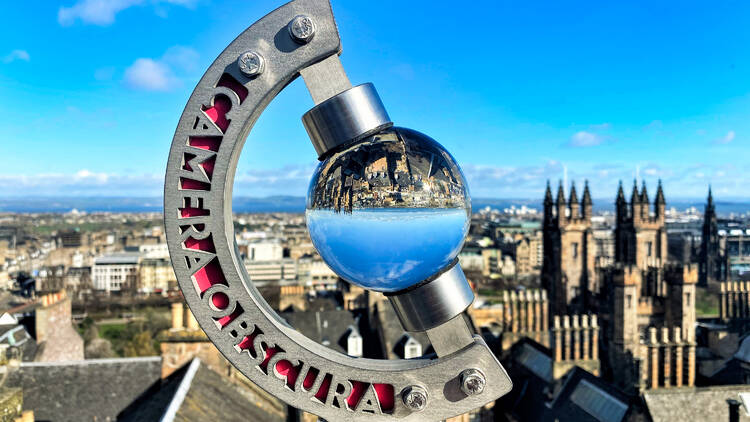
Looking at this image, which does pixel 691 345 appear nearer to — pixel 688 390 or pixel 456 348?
pixel 688 390

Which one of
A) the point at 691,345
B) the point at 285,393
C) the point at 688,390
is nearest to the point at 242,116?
the point at 285,393

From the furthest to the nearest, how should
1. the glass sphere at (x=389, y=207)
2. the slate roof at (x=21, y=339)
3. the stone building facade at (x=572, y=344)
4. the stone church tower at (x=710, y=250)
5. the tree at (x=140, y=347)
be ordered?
the stone church tower at (x=710, y=250) < the tree at (x=140, y=347) < the slate roof at (x=21, y=339) < the stone building facade at (x=572, y=344) < the glass sphere at (x=389, y=207)

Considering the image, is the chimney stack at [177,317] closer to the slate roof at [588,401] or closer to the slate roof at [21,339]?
the slate roof at [21,339]

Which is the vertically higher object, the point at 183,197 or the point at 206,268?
the point at 183,197

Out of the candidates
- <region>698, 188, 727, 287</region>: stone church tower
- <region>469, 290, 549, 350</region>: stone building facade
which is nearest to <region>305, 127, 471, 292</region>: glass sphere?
<region>469, 290, 549, 350</region>: stone building facade

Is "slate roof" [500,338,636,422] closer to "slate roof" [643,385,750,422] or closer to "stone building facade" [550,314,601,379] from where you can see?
"stone building facade" [550,314,601,379]

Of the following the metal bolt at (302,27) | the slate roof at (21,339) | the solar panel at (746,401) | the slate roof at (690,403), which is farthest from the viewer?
the slate roof at (21,339)

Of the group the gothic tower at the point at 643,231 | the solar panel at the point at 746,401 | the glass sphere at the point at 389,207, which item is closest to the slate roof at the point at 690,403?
the solar panel at the point at 746,401
